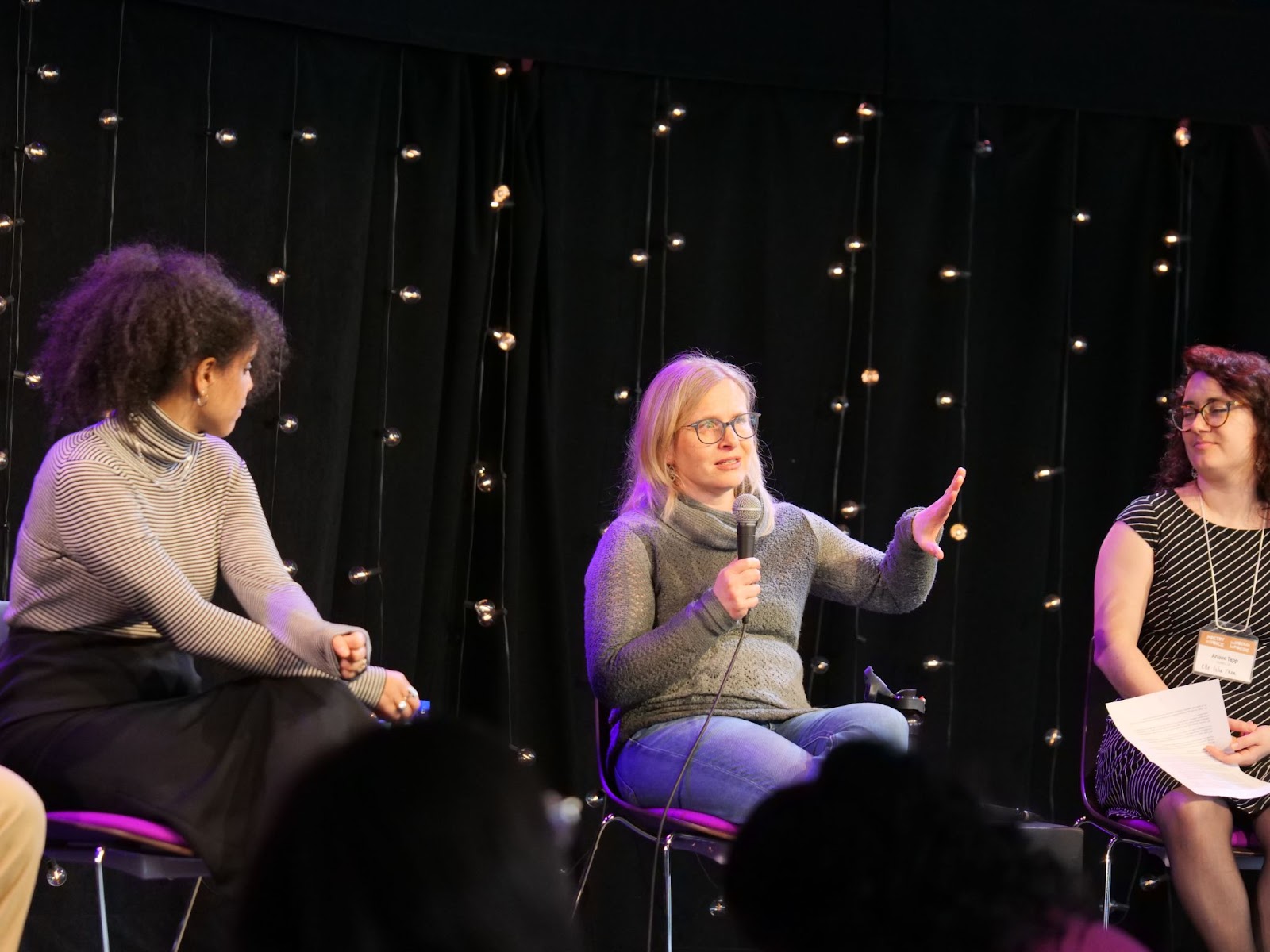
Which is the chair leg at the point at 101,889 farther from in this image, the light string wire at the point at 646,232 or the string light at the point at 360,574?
the light string wire at the point at 646,232

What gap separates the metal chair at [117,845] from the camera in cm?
228

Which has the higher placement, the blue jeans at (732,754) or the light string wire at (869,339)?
the light string wire at (869,339)

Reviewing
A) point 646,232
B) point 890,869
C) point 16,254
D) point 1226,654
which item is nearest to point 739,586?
point 1226,654

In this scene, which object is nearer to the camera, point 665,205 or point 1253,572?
point 1253,572

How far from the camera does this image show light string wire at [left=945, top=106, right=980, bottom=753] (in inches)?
160

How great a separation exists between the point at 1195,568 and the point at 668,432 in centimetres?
116

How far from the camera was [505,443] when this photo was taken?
3.72 m

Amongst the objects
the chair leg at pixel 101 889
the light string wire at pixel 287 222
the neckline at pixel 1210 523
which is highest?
the light string wire at pixel 287 222

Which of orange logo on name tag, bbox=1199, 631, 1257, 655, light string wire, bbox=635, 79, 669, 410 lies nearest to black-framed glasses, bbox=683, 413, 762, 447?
light string wire, bbox=635, 79, 669, 410

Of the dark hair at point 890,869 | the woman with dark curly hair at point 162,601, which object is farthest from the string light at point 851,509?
the dark hair at point 890,869

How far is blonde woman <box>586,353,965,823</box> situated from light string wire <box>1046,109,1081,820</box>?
1.19m

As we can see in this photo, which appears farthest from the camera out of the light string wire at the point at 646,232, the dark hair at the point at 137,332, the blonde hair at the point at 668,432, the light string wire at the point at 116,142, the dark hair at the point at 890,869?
the light string wire at the point at 646,232

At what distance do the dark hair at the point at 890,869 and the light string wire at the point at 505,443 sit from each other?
8.68 feet

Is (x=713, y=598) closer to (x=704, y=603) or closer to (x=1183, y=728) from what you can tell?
(x=704, y=603)
